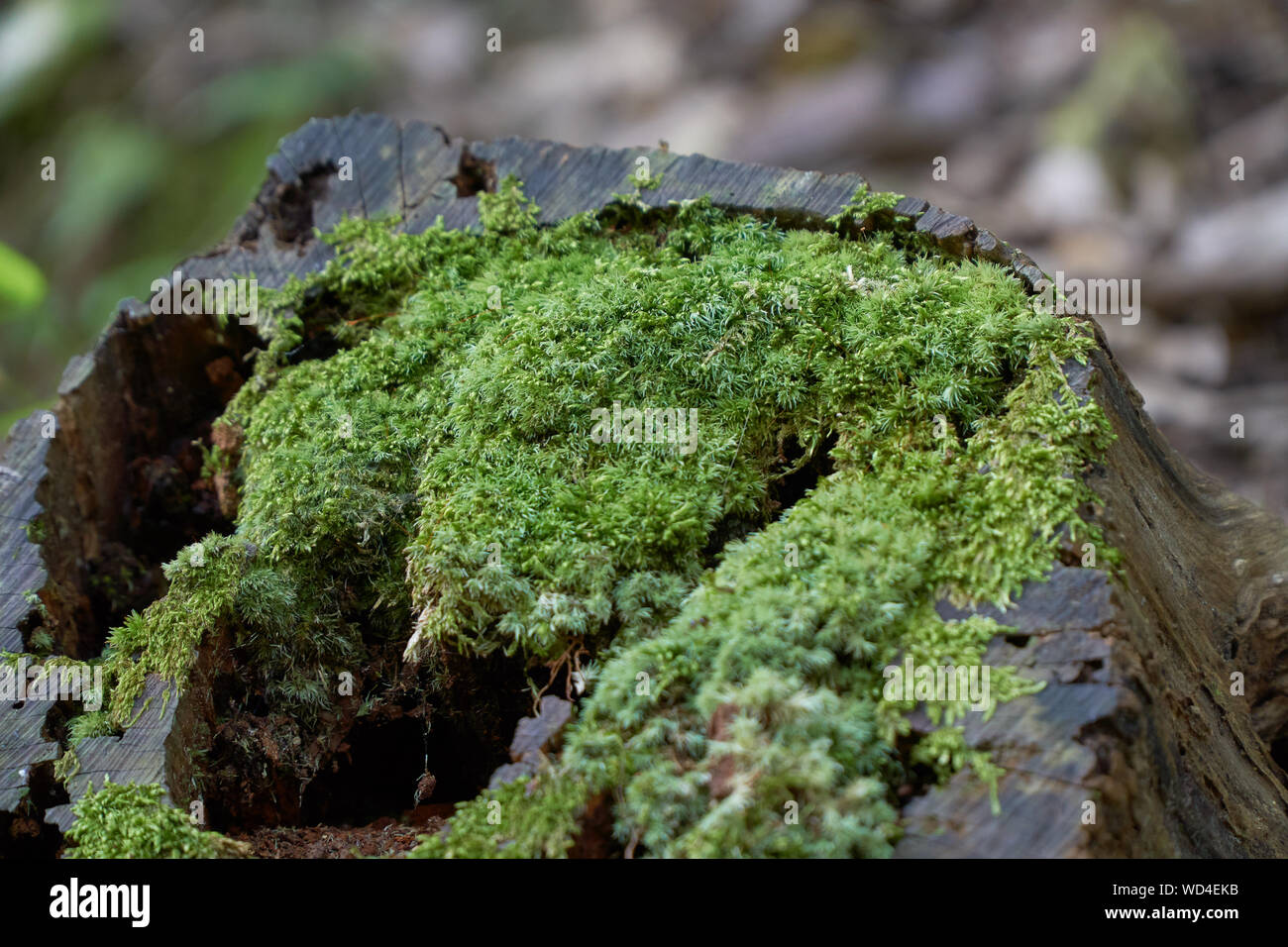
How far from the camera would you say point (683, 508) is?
2395 millimetres

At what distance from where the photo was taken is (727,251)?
9.87 ft

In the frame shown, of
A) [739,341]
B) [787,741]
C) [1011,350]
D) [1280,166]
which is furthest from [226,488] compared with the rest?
[1280,166]

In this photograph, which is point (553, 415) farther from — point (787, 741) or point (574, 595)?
point (787, 741)

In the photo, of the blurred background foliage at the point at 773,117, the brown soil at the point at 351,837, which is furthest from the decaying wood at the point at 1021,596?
the blurred background foliage at the point at 773,117

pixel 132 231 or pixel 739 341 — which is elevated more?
pixel 132 231

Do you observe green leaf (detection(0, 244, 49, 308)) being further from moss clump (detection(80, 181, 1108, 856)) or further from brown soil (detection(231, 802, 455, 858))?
brown soil (detection(231, 802, 455, 858))

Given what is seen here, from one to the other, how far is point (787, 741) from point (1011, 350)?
1.23 meters
